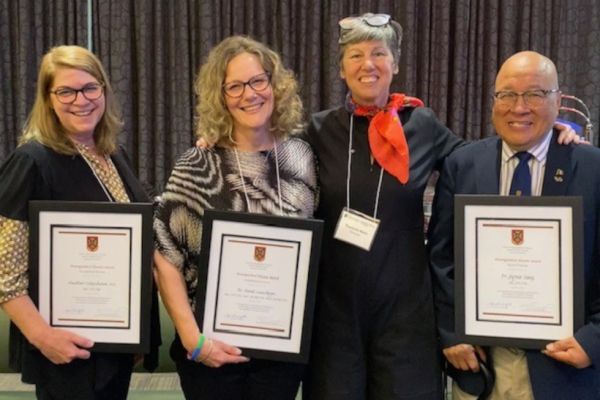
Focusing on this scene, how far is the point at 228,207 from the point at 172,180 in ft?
0.56

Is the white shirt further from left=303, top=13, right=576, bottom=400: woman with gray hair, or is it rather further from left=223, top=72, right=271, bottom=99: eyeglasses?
left=223, top=72, right=271, bottom=99: eyeglasses

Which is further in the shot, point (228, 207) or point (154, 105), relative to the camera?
point (154, 105)

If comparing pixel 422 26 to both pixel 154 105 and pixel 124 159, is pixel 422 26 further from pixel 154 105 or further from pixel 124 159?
pixel 124 159

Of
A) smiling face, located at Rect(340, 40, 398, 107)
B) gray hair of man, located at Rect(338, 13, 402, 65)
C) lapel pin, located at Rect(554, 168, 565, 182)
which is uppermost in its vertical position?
gray hair of man, located at Rect(338, 13, 402, 65)

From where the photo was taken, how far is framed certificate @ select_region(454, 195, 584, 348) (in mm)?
1541

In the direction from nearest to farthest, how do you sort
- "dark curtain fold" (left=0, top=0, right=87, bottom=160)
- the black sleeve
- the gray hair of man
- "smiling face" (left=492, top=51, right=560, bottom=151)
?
1. the black sleeve
2. "smiling face" (left=492, top=51, right=560, bottom=151)
3. the gray hair of man
4. "dark curtain fold" (left=0, top=0, right=87, bottom=160)

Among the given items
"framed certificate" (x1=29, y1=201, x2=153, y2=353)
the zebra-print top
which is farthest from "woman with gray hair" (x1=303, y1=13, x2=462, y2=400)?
"framed certificate" (x1=29, y1=201, x2=153, y2=353)

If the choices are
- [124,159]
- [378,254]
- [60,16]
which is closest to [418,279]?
[378,254]

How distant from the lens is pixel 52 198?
1.59m

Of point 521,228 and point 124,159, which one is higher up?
point 124,159

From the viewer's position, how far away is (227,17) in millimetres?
4594

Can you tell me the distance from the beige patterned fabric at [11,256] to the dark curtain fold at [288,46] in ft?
10.3

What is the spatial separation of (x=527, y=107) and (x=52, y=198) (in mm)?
1252

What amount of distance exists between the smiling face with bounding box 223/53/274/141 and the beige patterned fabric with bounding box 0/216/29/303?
0.61 metres
